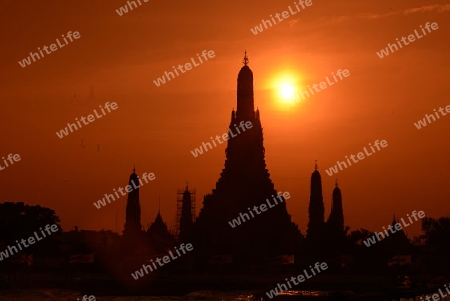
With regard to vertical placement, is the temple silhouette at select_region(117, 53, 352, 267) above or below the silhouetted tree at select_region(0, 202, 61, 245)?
below

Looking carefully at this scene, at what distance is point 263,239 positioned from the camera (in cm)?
9306

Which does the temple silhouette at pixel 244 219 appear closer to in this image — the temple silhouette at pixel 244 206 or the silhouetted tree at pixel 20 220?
the temple silhouette at pixel 244 206

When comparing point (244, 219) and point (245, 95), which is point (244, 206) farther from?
point (245, 95)

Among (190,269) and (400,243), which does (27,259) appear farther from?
(400,243)

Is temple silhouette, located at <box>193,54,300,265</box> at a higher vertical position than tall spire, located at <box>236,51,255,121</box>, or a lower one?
lower

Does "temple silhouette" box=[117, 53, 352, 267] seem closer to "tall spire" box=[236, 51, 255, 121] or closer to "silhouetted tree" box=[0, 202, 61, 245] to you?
"tall spire" box=[236, 51, 255, 121]

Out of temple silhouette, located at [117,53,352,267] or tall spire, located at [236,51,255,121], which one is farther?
tall spire, located at [236,51,255,121]

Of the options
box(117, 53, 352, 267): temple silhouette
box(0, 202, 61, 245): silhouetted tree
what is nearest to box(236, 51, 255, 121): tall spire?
box(117, 53, 352, 267): temple silhouette

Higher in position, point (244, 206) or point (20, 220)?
point (20, 220)

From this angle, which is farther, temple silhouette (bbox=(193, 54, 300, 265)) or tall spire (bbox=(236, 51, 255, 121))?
tall spire (bbox=(236, 51, 255, 121))

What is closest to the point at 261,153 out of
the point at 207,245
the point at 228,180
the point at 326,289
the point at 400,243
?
the point at 228,180

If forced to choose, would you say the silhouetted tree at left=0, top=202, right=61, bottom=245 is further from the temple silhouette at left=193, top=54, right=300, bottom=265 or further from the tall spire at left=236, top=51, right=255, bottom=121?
the tall spire at left=236, top=51, right=255, bottom=121

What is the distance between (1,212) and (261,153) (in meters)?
25.4

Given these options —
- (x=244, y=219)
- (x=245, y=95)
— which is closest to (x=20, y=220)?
(x=244, y=219)
